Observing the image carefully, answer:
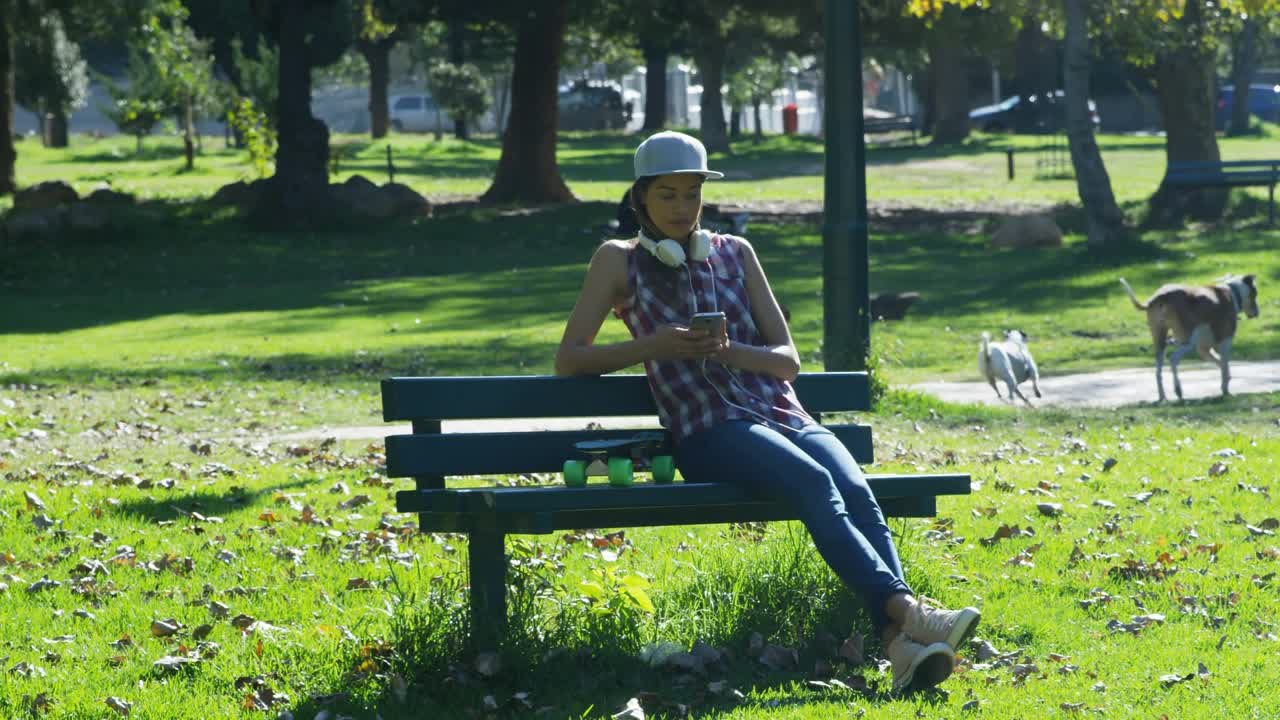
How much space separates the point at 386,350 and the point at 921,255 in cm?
1093

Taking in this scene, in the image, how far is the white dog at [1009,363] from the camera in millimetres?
13250

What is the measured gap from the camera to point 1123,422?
12102 millimetres

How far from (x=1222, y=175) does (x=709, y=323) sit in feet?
78.7

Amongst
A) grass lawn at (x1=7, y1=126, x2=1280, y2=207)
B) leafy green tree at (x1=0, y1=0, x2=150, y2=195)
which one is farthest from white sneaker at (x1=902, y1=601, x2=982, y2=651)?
leafy green tree at (x1=0, y1=0, x2=150, y2=195)

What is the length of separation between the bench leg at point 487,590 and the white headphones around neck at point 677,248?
1055 mm

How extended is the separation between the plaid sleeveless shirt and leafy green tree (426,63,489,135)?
55.2 meters

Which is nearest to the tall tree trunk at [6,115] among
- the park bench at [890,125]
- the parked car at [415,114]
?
the park bench at [890,125]

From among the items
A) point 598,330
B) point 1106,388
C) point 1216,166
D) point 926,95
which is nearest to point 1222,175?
point 1216,166

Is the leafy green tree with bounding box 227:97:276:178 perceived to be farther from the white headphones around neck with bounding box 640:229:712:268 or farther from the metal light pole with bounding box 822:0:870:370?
the white headphones around neck with bounding box 640:229:712:268

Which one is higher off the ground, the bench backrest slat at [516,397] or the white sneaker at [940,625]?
the bench backrest slat at [516,397]

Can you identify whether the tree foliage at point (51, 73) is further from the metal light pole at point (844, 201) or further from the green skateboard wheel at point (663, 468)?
the green skateboard wheel at point (663, 468)

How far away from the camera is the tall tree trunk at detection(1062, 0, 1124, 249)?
2359cm

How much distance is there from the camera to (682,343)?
5.70m

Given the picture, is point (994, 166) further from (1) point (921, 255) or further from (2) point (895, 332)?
(2) point (895, 332)
